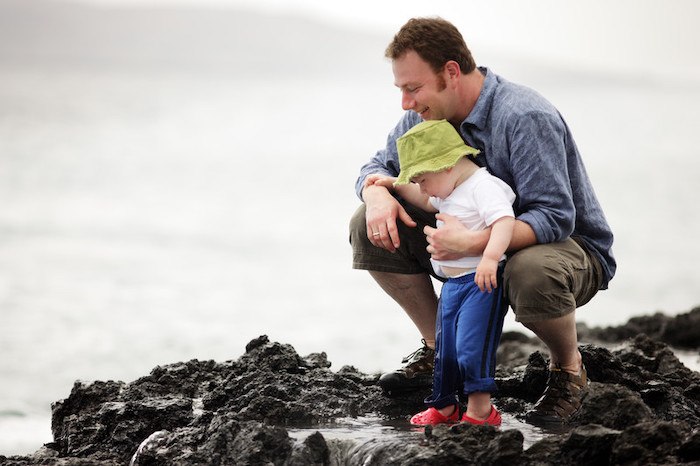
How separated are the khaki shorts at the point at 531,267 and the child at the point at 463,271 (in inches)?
4.2

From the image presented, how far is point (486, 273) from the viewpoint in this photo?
4.28 meters

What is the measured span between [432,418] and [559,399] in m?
0.63

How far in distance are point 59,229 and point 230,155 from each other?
7414 millimetres

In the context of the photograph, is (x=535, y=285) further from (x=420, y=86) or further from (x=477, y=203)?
(x=420, y=86)

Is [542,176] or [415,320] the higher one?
[542,176]

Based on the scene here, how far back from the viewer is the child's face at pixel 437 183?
14.8 ft

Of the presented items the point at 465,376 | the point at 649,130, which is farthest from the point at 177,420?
the point at 649,130

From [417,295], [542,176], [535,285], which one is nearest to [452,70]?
[542,176]

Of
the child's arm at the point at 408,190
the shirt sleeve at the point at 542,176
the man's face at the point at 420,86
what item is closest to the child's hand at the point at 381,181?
the child's arm at the point at 408,190

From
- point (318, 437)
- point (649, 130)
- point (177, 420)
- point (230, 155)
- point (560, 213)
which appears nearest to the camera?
point (318, 437)

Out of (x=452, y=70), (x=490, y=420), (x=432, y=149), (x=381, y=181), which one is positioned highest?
(x=452, y=70)

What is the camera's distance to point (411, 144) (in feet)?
14.8

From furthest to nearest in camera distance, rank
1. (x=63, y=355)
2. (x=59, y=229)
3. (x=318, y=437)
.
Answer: (x=59, y=229)
(x=63, y=355)
(x=318, y=437)

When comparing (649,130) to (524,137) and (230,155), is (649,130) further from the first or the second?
(524,137)
